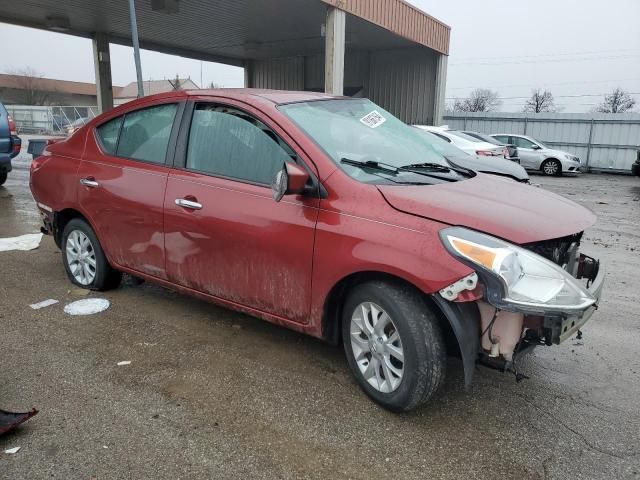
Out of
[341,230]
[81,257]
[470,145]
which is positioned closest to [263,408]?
[341,230]

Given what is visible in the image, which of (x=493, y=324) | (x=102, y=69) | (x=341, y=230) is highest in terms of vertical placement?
(x=102, y=69)

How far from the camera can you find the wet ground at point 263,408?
94.8 inches

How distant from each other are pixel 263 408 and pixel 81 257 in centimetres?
253

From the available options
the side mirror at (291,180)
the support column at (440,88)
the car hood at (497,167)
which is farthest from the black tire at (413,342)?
the support column at (440,88)

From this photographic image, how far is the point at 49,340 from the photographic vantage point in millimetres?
3611

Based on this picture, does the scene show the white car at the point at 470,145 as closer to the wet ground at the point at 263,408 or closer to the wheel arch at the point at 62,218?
the wet ground at the point at 263,408

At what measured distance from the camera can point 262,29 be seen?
57.3 feet

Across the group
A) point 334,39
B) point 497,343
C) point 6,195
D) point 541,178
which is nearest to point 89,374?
point 497,343

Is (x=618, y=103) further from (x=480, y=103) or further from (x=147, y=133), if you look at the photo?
(x=147, y=133)

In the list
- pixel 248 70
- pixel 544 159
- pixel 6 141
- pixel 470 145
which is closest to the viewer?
pixel 6 141

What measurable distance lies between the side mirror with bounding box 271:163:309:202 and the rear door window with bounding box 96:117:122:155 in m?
2.00

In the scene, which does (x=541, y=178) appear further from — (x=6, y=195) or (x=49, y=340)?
(x=49, y=340)

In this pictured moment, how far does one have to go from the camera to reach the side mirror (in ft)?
9.24

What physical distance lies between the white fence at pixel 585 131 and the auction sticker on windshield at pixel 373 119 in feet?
66.4
